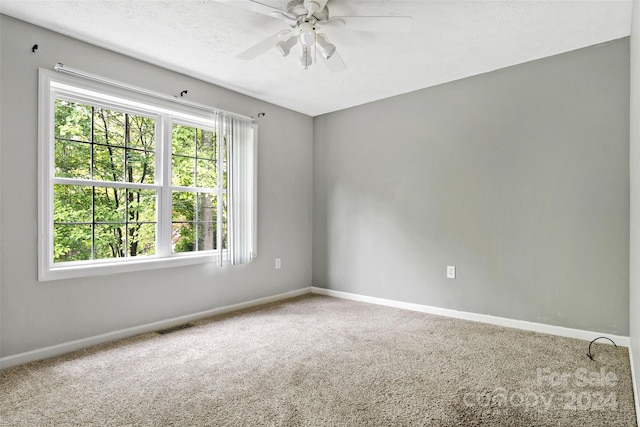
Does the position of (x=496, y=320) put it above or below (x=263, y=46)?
below

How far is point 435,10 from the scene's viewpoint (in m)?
2.38

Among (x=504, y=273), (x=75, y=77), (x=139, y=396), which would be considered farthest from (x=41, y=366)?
(x=504, y=273)

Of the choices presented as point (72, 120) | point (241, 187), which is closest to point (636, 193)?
point (241, 187)

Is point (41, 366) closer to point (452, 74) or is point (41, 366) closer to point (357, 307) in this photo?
point (357, 307)

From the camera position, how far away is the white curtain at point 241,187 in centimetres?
374

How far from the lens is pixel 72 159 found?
9.27 feet

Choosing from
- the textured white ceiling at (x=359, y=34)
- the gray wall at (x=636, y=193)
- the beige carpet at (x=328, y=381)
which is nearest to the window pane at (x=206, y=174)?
the textured white ceiling at (x=359, y=34)

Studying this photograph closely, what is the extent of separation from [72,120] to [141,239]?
1.11 meters

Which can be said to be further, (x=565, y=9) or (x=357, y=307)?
(x=357, y=307)

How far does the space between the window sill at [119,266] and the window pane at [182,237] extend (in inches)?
3.8

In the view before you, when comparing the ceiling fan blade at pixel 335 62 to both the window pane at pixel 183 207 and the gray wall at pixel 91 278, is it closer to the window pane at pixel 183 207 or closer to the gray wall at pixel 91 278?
the gray wall at pixel 91 278

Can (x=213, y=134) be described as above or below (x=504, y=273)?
above

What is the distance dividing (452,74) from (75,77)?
3.21 meters

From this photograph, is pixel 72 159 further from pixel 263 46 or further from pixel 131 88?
pixel 263 46
